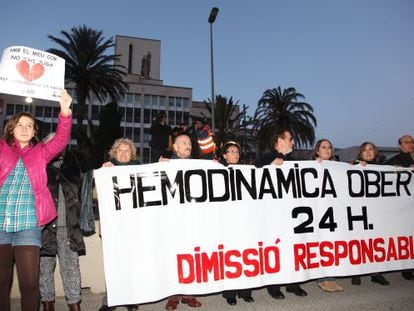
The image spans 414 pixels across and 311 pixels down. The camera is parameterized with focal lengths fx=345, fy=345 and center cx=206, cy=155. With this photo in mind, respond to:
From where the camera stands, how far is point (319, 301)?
12.3 feet

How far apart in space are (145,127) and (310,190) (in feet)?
189

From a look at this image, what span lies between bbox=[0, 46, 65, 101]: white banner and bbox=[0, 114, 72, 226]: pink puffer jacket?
0.35 m

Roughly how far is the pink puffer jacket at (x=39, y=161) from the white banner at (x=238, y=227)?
73 cm

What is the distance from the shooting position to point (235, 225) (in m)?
3.79

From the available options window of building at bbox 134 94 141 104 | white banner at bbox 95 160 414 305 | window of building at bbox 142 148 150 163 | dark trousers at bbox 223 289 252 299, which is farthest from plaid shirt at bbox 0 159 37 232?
window of building at bbox 134 94 141 104

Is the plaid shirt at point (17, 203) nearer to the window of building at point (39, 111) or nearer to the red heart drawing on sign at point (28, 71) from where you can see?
the red heart drawing on sign at point (28, 71)

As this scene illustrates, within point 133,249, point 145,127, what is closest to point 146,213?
point 133,249

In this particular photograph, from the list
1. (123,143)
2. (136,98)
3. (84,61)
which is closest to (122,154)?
(123,143)

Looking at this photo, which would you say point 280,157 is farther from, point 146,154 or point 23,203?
point 146,154

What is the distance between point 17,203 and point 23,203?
4 cm

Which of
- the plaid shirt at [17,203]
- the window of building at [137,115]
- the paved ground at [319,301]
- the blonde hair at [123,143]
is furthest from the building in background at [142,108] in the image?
the plaid shirt at [17,203]

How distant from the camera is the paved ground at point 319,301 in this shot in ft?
11.7

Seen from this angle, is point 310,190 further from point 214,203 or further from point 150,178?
point 150,178

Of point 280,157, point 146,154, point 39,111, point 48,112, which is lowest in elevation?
point 280,157
